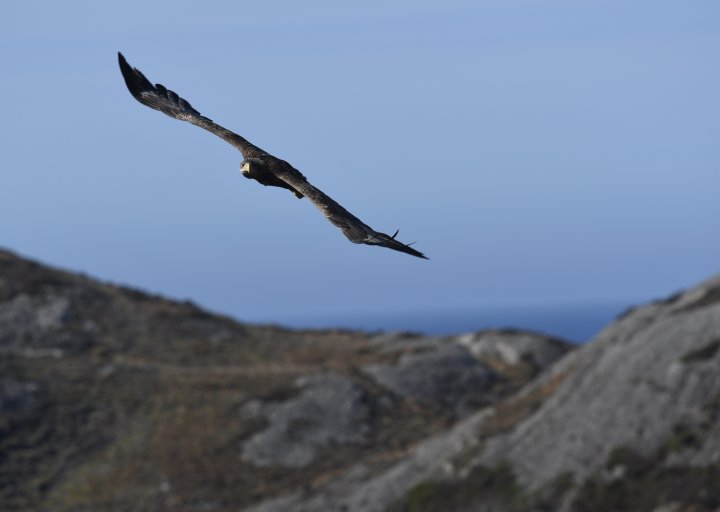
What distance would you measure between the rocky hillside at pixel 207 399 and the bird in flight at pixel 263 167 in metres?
27.5

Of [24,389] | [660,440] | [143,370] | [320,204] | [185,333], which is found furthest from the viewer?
[185,333]

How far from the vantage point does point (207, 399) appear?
241 feet

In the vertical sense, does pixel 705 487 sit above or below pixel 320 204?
below

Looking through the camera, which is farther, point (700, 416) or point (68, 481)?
point (68, 481)

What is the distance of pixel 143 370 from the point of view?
258 feet

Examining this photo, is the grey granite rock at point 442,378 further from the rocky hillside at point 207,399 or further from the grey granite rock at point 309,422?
the grey granite rock at point 309,422

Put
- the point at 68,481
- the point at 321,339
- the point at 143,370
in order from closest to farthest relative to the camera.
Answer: the point at 68,481, the point at 143,370, the point at 321,339

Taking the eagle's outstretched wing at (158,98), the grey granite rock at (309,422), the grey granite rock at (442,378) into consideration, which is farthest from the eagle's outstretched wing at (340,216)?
the grey granite rock at (442,378)

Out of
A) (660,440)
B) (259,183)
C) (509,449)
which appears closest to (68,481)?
(509,449)

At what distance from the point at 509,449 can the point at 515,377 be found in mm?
24506

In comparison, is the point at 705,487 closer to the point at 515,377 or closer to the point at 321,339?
the point at 515,377

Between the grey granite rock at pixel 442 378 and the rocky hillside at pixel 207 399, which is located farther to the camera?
the grey granite rock at pixel 442 378

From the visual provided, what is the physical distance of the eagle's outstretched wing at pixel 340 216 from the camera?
22.0m

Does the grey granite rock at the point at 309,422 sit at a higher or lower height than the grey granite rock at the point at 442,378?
lower
